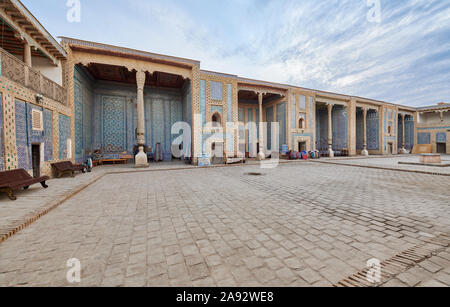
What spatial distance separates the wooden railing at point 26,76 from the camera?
5637mm

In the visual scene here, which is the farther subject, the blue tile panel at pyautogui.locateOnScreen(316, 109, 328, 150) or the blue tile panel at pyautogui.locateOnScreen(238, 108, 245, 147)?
the blue tile panel at pyautogui.locateOnScreen(316, 109, 328, 150)

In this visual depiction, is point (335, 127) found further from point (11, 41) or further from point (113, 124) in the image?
point (11, 41)

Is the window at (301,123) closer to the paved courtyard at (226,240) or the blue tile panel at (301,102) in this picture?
the blue tile panel at (301,102)

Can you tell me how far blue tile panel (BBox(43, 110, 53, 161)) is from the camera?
7543 millimetres

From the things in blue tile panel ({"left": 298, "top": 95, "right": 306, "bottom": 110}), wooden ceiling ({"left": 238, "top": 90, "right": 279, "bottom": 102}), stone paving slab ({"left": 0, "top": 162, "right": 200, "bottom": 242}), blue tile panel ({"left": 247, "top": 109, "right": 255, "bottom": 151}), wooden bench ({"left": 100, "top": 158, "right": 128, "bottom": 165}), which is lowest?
stone paving slab ({"left": 0, "top": 162, "right": 200, "bottom": 242})

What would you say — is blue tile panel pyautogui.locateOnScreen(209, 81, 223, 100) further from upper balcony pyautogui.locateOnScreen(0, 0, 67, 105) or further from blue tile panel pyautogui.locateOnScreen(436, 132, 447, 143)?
blue tile panel pyautogui.locateOnScreen(436, 132, 447, 143)

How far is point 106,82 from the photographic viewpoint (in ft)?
47.7

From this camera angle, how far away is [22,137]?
6.23 meters

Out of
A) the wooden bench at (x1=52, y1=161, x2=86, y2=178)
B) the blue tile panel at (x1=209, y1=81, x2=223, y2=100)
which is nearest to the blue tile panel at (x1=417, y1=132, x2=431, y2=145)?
the blue tile panel at (x1=209, y1=81, x2=223, y2=100)

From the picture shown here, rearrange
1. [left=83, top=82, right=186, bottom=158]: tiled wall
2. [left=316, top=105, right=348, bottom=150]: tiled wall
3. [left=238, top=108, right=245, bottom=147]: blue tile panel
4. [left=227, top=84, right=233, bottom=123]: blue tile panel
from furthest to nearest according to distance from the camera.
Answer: [left=316, top=105, right=348, bottom=150]: tiled wall → [left=238, top=108, right=245, bottom=147]: blue tile panel → [left=227, top=84, right=233, bottom=123]: blue tile panel → [left=83, top=82, right=186, bottom=158]: tiled wall

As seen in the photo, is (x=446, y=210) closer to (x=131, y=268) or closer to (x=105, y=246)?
(x=131, y=268)

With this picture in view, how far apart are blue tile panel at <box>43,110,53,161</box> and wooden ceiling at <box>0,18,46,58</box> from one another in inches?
121

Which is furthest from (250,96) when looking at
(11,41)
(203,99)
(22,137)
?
(22,137)

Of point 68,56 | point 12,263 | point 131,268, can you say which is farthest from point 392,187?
point 68,56
